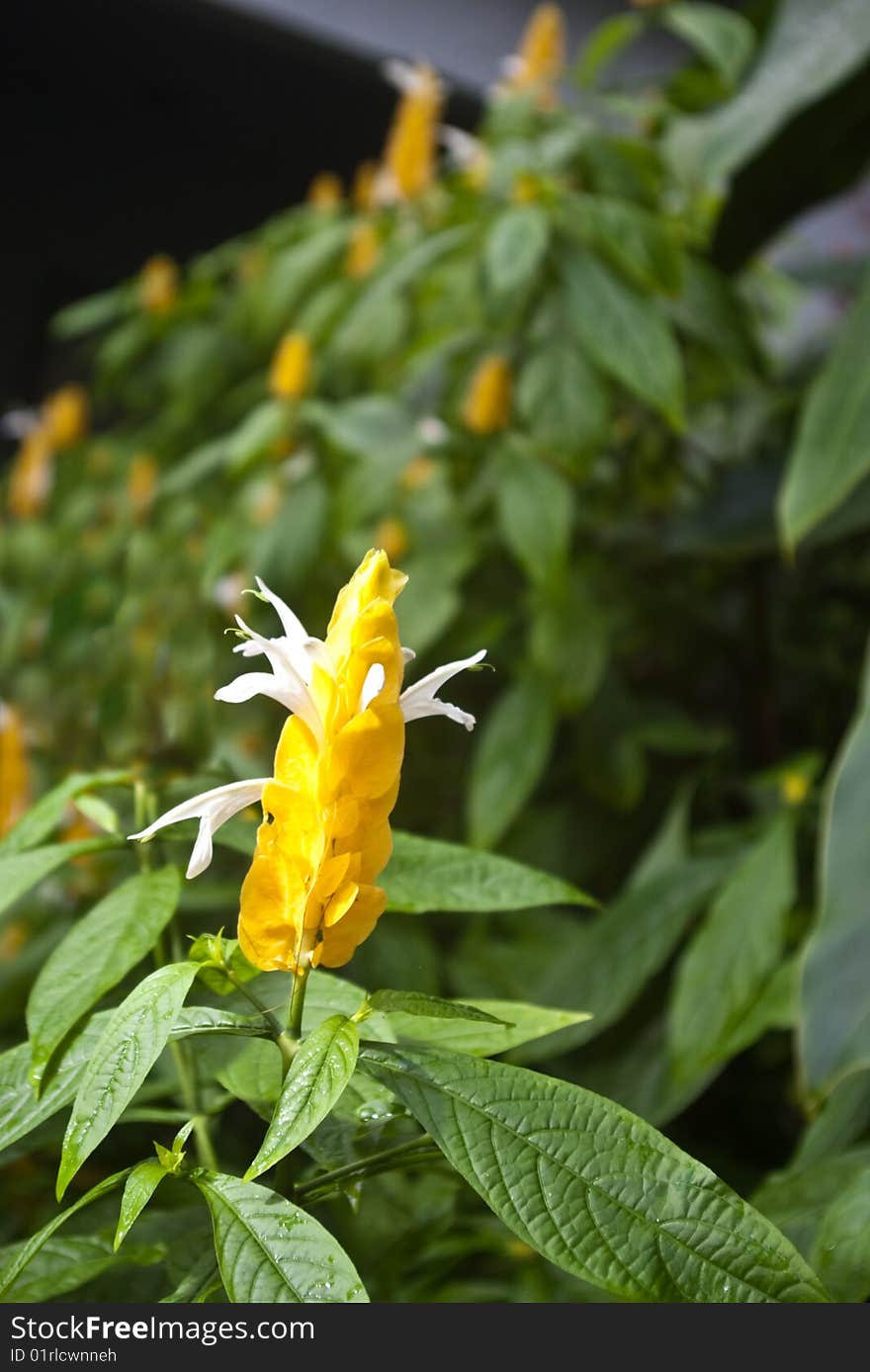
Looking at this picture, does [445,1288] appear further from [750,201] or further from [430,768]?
[750,201]

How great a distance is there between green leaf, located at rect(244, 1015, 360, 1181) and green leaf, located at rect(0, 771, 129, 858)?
0.11m

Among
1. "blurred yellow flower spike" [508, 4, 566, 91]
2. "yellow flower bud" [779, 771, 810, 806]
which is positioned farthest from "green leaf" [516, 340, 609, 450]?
"blurred yellow flower spike" [508, 4, 566, 91]

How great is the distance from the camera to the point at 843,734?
1094 millimetres

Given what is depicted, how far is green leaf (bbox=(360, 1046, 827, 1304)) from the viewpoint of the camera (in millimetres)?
232

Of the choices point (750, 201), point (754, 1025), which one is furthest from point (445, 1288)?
point (750, 201)

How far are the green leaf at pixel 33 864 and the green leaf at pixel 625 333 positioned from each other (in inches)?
20.9

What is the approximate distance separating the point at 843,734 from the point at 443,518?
1.35 feet

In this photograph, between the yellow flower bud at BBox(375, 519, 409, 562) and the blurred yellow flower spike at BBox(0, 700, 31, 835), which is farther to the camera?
the yellow flower bud at BBox(375, 519, 409, 562)

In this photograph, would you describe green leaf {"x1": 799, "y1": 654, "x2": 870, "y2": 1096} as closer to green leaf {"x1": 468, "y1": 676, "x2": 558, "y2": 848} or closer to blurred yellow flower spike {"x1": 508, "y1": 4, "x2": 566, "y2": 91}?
green leaf {"x1": 468, "y1": 676, "x2": 558, "y2": 848}

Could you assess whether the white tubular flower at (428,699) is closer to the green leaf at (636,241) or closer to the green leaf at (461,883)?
the green leaf at (461,883)

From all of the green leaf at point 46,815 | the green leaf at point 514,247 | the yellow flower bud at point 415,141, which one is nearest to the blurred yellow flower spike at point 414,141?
the yellow flower bud at point 415,141

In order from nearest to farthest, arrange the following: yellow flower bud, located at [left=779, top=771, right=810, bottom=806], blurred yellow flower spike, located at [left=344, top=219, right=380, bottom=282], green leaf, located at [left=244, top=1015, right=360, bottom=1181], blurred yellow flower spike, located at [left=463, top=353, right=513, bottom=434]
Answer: green leaf, located at [left=244, top=1015, right=360, bottom=1181], yellow flower bud, located at [left=779, top=771, right=810, bottom=806], blurred yellow flower spike, located at [left=463, top=353, right=513, bottom=434], blurred yellow flower spike, located at [left=344, top=219, right=380, bottom=282]

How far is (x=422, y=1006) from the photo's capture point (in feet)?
0.84

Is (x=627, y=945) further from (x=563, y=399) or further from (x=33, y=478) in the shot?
(x=33, y=478)
